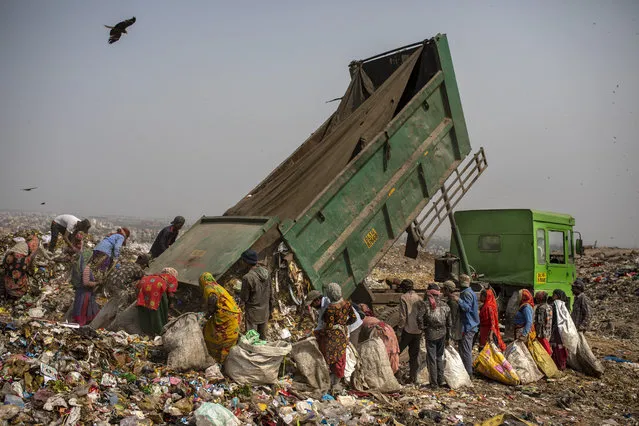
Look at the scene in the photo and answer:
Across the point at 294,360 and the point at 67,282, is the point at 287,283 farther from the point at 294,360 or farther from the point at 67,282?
the point at 67,282

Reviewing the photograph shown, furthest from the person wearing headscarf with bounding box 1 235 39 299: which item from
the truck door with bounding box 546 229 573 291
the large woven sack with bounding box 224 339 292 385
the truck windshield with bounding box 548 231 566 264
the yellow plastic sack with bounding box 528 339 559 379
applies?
the truck windshield with bounding box 548 231 566 264

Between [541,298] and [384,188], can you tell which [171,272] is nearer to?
[384,188]

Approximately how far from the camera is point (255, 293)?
543cm

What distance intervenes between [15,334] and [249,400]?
85.2 inches

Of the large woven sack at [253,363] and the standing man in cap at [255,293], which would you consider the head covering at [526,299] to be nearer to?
the standing man in cap at [255,293]

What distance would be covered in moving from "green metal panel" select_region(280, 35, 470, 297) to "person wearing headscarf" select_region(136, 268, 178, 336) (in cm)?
130

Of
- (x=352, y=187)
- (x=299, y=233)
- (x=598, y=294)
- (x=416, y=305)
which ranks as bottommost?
(x=598, y=294)

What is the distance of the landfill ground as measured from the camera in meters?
3.92

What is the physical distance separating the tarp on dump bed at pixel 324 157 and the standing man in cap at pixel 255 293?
941 millimetres

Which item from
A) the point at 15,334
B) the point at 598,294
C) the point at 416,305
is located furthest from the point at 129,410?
the point at 598,294

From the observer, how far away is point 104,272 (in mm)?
6977

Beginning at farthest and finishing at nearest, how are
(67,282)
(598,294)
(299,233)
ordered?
1. (598,294)
2. (67,282)
3. (299,233)

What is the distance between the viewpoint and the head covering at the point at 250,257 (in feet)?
17.9

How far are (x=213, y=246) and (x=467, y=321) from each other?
9.94ft
